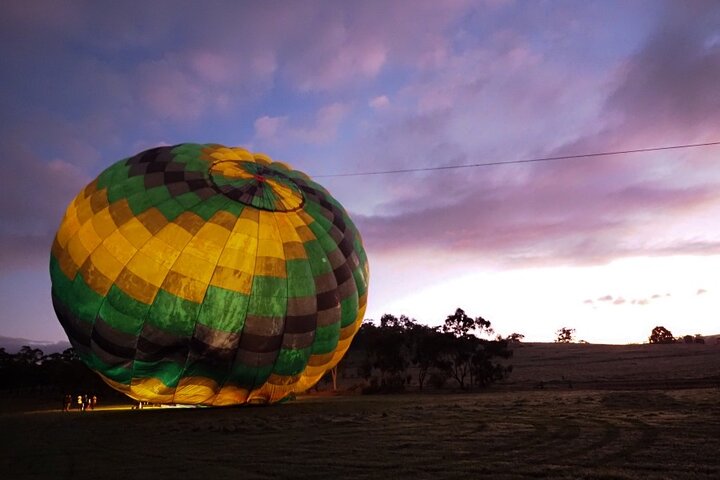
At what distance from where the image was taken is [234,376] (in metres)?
13.5

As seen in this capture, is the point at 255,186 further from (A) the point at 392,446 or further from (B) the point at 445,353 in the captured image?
(B) the point at 445,353

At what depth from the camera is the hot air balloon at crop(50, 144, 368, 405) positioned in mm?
12672

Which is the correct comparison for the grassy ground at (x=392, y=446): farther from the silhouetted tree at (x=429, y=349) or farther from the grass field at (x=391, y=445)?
the silhouetted tree at (x=429, y=349)

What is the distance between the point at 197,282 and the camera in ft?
41.7

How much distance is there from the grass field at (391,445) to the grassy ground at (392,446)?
0.07 ft

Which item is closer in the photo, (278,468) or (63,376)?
(278,468)

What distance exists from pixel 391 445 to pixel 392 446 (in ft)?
0.34

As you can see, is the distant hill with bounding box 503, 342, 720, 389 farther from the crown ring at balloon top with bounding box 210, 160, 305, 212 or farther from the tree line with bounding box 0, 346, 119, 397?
the tree line with bounding box 0, 346, 119, 397

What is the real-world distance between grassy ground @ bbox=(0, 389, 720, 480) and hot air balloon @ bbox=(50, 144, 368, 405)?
1729mm

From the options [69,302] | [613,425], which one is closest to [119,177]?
[69,302]

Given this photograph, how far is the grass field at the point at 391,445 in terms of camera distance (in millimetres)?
5965

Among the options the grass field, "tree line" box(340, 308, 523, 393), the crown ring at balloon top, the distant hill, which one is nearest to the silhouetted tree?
"tree line" box(340, 308, 523, 393)

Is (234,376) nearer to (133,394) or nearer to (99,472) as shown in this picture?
(133,394)

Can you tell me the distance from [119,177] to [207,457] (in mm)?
11226
